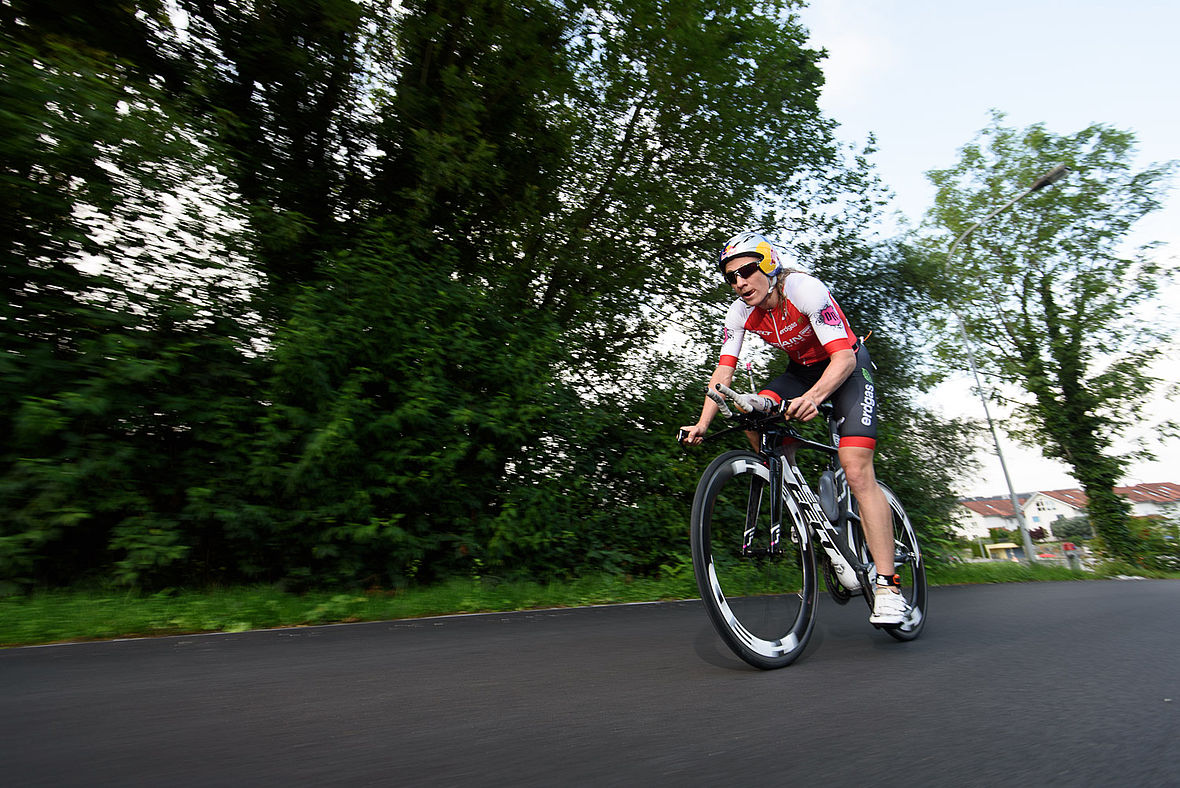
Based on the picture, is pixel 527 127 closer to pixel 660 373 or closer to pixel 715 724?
pixel 660 373

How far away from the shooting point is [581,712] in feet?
7.70

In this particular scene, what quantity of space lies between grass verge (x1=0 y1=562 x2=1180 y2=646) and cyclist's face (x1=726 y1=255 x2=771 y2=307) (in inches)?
131

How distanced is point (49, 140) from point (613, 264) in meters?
7.59

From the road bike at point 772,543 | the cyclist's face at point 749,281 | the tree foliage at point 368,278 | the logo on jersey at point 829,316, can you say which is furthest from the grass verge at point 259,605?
the logo on jersey at point 829,316

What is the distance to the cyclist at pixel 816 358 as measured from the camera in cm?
362

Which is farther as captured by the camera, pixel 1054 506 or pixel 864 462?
pixel 1054 506

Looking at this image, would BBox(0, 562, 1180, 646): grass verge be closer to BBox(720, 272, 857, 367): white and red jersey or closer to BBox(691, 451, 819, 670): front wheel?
BBox(691, 451, 819, 670): front wheel

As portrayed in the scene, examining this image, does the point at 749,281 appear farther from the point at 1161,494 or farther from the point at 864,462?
the point at 1161,494

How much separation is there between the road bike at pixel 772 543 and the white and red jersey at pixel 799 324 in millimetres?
386

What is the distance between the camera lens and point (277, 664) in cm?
313

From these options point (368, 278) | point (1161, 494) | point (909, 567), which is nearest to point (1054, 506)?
point (1161, 494)

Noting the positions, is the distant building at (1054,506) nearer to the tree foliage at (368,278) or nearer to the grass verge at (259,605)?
the tree foliage at (368,278)

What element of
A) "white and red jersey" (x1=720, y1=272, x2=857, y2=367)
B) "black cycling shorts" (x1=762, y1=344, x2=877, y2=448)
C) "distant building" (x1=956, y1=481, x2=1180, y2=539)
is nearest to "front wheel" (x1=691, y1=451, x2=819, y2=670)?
"black cycling shorts" (x1=762, y1=344, x2=877, y2=448)

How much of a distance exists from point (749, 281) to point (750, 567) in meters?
1.49
